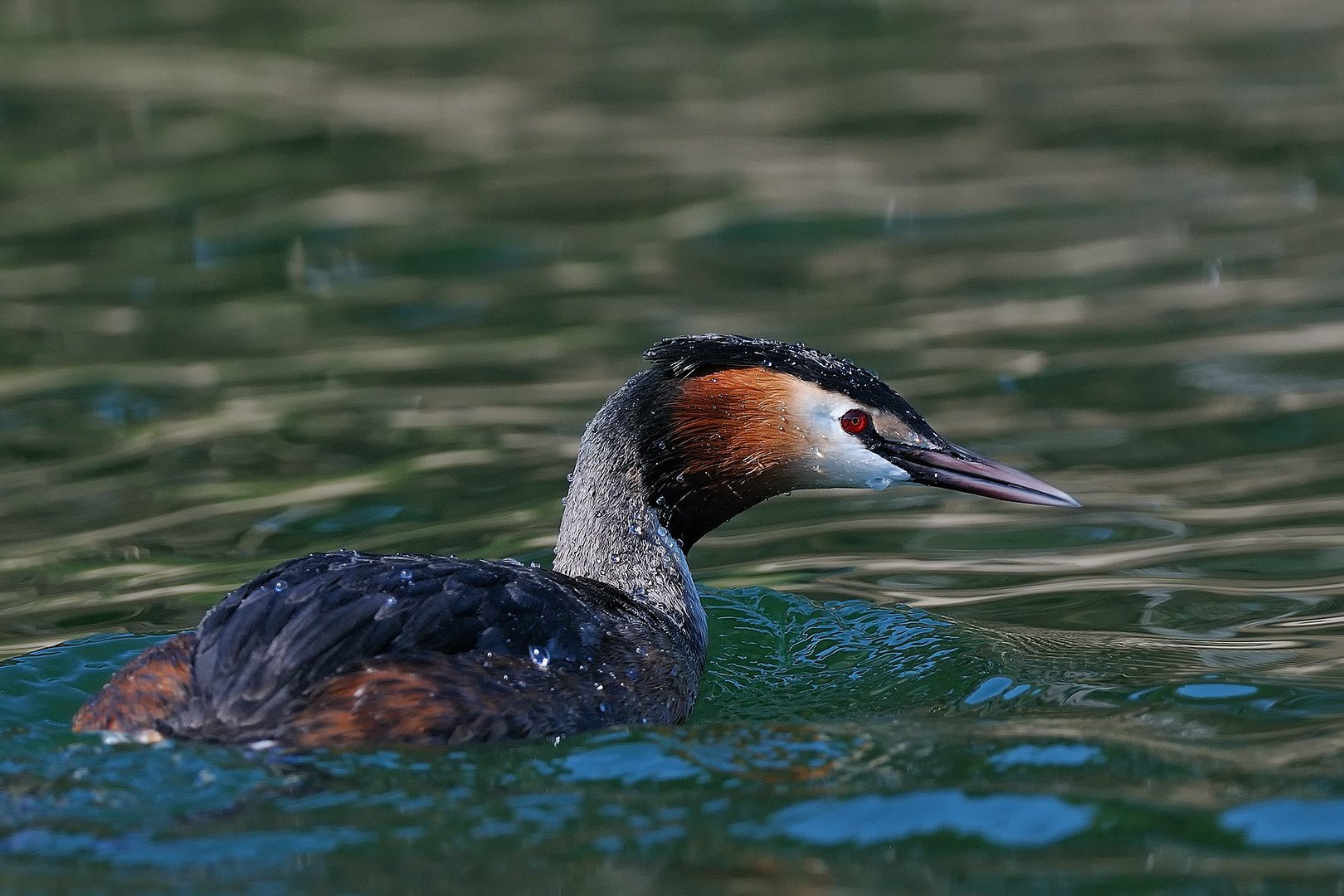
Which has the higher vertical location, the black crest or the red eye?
the black crest

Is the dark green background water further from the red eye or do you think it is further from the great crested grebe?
the red eye

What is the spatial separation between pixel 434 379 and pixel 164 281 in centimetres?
248

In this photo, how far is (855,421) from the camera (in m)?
6.60

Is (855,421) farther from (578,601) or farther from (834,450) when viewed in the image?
(578,601)

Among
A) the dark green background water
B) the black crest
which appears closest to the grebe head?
the black crest

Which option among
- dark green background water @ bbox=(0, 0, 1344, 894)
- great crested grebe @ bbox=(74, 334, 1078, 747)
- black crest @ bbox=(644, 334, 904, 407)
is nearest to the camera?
dark green background water @ bbox=(0, 0, 1344, 894)

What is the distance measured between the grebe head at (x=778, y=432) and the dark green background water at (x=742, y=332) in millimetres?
586

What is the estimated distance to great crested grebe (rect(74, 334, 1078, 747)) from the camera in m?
5.33

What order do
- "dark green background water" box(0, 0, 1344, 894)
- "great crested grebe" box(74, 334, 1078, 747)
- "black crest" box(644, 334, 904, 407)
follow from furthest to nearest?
"black crest" box(644, 334, 904, 407) → "great crested grebe" box(74, 334, 1078, 747) → "dark green background water" box(0, 0, 1344, 894)

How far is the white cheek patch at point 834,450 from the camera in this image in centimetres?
656

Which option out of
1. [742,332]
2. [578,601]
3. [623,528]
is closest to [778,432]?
[623,528]

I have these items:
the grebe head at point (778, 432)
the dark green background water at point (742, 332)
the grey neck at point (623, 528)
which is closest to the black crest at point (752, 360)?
the grebe head at point (778, 432)

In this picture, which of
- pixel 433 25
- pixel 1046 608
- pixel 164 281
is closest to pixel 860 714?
pixel 1046 608

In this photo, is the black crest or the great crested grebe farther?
the black crest
